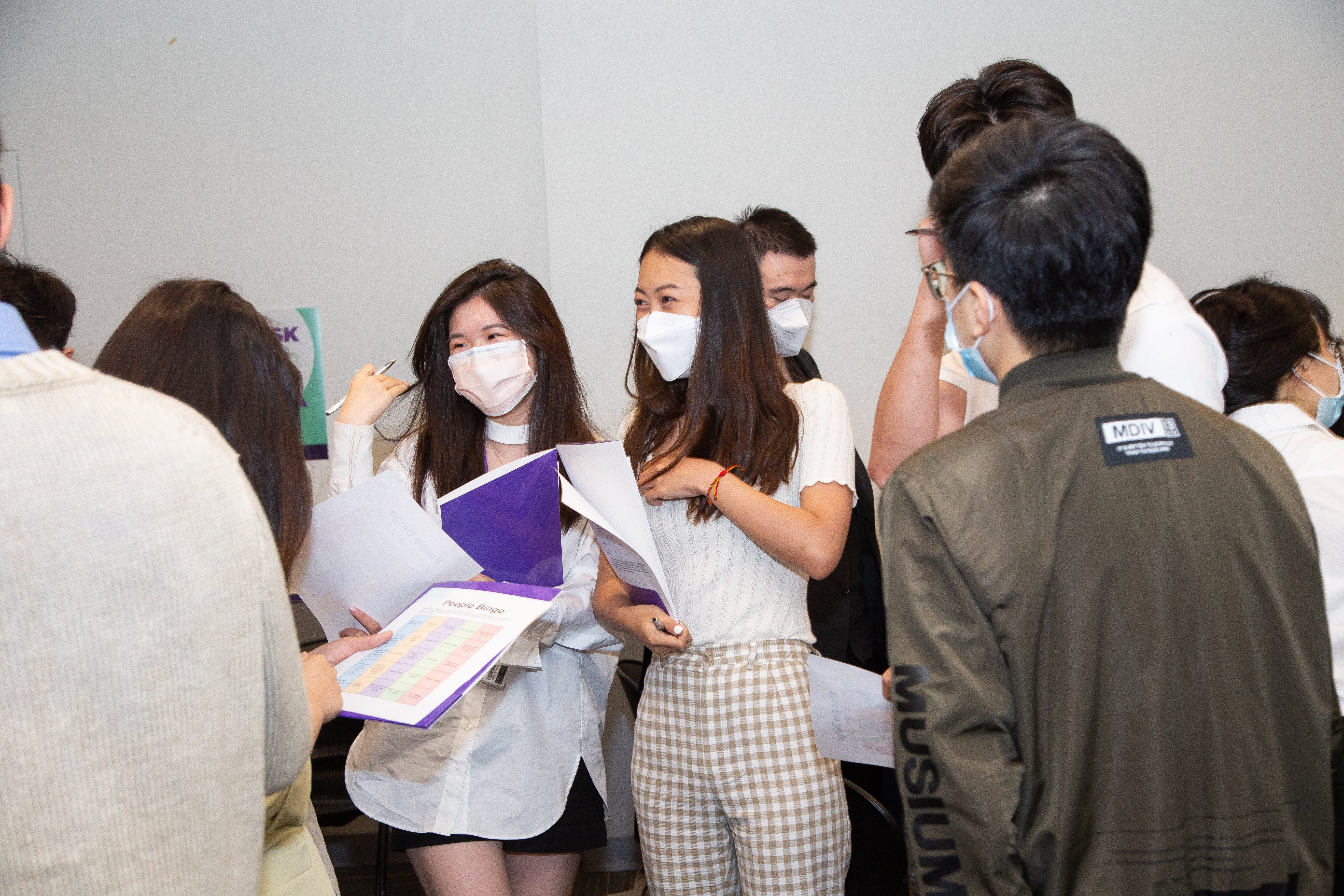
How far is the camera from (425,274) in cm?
345

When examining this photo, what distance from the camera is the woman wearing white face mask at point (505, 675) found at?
1791 mm

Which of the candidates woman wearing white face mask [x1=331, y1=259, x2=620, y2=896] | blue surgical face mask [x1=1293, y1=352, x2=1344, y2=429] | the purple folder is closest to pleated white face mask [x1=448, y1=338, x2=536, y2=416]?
woman wearing white face mask [x1=331, y1=259, x2=620, y2=896]

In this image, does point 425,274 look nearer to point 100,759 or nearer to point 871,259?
point 871,259

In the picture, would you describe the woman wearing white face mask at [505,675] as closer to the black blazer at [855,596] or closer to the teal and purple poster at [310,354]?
the black blazer at [855,596]

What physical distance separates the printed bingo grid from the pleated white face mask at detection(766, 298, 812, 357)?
3.84 feet

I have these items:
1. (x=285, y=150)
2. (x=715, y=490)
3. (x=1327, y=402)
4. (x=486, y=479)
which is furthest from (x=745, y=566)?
(x=285, y=150)

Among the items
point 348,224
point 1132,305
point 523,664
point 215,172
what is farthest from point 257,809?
point 215,172

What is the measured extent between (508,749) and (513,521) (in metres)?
0.50

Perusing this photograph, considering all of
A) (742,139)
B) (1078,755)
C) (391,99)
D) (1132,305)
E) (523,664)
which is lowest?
(523,664)

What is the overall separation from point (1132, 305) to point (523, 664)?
1226mm

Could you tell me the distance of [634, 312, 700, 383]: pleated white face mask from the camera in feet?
5.92

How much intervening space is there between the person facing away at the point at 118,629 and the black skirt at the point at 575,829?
108 centimetres

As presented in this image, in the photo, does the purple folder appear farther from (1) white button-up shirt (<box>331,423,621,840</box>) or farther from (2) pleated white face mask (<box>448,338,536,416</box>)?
(2) pleated white face mask (<box>448,338,536,416</box>)

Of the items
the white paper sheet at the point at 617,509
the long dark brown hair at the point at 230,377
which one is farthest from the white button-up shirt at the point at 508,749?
the long dark brown hair at the point at 230,377
